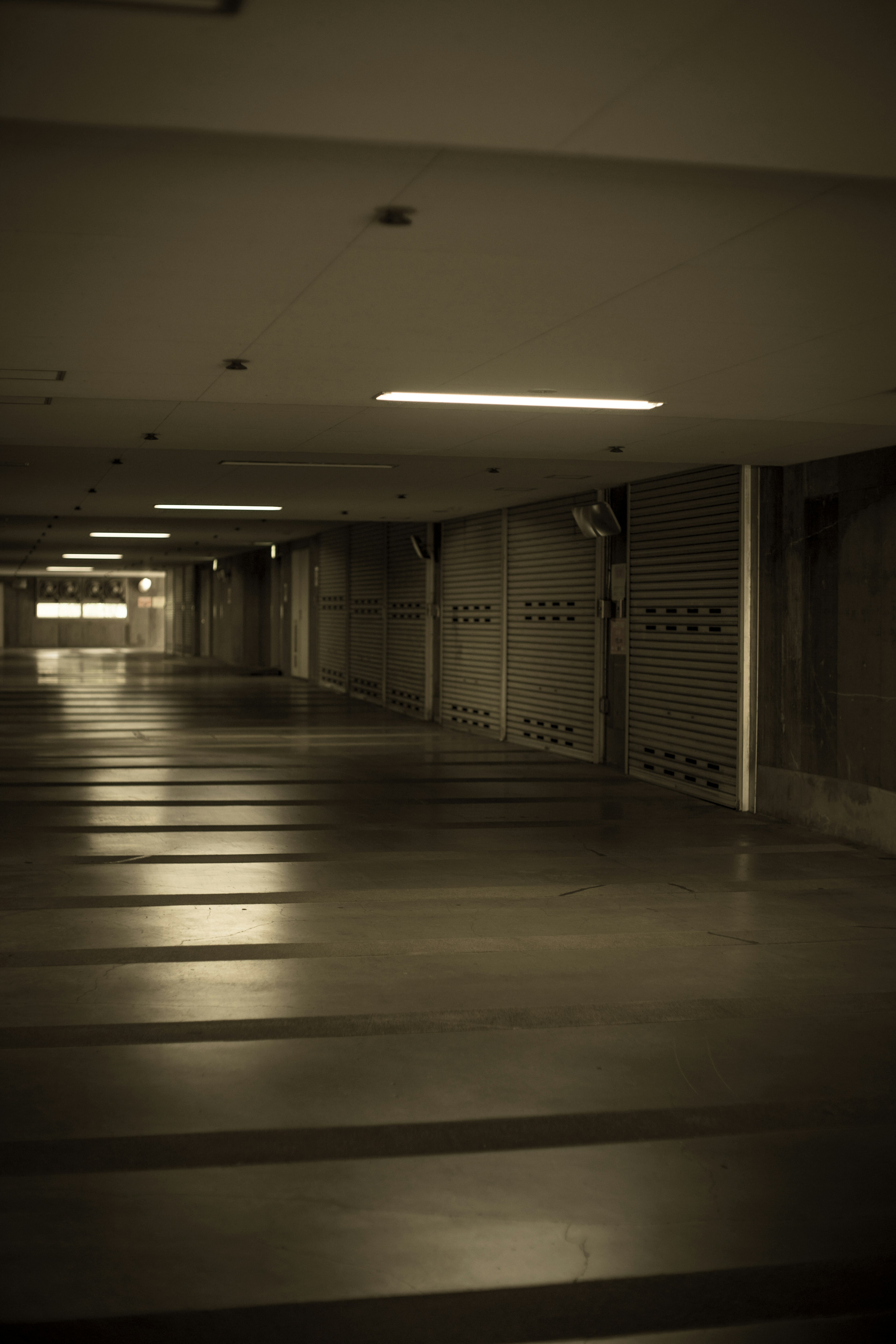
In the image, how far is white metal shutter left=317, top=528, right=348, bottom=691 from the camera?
848 inches

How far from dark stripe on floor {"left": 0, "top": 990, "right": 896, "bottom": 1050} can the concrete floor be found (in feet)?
0.06

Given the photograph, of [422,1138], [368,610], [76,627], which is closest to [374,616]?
[368,610]

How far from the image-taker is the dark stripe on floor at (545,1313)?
2.48 m

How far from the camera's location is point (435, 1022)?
4.34m

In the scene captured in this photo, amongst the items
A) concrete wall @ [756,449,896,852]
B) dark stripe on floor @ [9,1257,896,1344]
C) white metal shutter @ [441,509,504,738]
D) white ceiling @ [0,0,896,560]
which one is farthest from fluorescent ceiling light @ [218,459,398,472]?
dark stripe on floor @ [9,1257,896,1344]

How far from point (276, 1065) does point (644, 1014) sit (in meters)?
1.45

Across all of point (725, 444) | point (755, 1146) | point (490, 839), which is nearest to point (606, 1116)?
point (755, 1146)

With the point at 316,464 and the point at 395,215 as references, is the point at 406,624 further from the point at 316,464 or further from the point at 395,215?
the point at 395,215

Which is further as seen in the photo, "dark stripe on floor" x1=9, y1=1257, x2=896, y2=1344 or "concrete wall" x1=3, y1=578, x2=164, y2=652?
"concrete wall" x1=3, y1=578, x2=164, y2=652

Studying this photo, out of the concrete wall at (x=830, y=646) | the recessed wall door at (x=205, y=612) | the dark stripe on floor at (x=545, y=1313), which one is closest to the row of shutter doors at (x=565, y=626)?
the concrete wall at (x=830, y=646)

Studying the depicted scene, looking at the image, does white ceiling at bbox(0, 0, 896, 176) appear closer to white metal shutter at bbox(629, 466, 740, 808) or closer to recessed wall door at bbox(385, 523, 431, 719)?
white metal shutter at bbox(629, 466, 740, 808)

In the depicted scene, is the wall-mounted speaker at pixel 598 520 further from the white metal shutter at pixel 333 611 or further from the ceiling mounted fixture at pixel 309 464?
the white metal shutter at pixel 333 611

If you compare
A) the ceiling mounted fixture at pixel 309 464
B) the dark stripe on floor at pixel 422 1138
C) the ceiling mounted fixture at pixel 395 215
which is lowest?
the dark stripe on floor at pixel 422 1138

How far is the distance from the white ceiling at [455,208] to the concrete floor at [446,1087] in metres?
2.67
